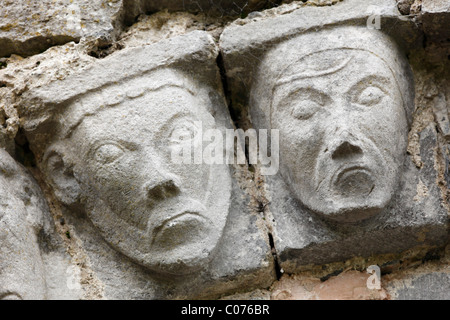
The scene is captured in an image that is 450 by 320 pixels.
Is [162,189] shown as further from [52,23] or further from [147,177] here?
[52,23]

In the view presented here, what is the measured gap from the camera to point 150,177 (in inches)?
94.0

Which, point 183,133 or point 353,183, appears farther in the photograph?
point 183,133

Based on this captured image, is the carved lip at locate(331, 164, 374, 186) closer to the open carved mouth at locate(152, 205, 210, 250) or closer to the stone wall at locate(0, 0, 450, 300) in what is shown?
the stone wall at locate(0, 0, 450, 300)

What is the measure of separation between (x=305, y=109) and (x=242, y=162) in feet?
1.22

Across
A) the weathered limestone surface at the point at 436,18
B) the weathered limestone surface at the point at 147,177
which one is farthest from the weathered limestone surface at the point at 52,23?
the weathered limestone surface at the point at 436,18

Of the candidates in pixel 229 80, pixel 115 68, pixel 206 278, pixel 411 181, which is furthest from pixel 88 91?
pixel 411 181

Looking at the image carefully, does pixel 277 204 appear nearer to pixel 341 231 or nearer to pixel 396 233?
pixel 341 231

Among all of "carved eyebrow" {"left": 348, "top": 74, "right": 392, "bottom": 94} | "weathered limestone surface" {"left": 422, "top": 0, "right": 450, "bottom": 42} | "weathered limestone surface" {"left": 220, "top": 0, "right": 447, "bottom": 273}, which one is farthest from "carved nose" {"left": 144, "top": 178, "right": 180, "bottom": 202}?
"weathered limestone surface" {"left": 422, "top": 0, "right": 450, "bottom": 42}

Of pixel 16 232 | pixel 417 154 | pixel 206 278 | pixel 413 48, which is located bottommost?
pixel 206 278

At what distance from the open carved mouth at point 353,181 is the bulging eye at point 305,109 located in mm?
228

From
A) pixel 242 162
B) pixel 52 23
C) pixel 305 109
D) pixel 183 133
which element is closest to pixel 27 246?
pixel 183 133

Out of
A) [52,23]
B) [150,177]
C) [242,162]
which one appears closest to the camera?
[150,177]

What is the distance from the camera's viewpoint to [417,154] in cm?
258

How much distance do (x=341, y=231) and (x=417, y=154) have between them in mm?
399
